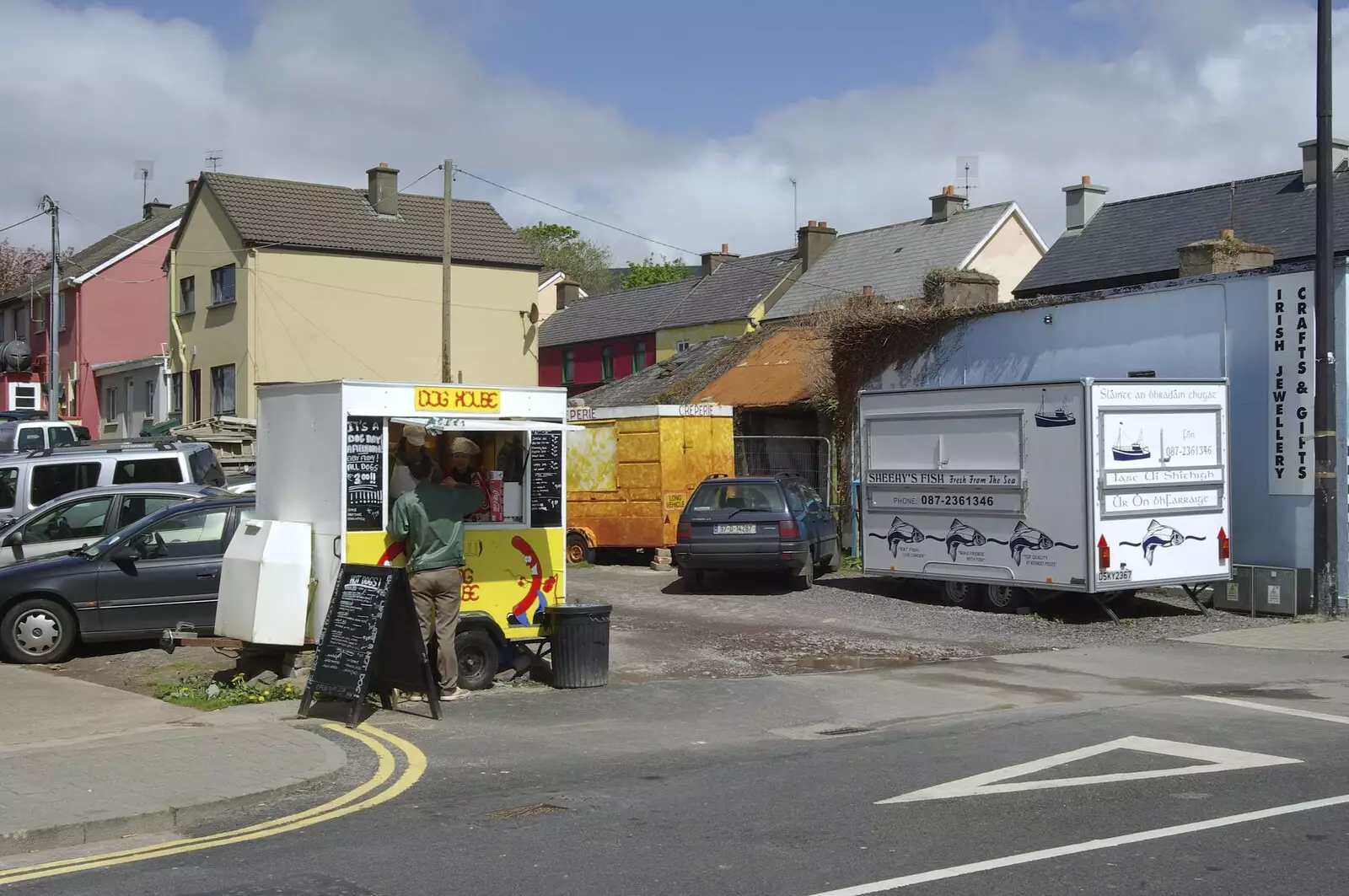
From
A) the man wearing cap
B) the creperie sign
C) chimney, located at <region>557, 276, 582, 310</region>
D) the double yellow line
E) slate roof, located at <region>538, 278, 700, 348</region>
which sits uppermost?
chimney, located at <region>557, 276, 582, 310</region>

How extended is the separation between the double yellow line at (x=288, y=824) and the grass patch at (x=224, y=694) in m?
2.03

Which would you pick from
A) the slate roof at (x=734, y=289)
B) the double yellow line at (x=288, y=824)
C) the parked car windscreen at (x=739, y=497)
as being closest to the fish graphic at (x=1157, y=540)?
the parked car windscreen at (x=739, y=497)

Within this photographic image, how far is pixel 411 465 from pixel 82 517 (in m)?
6.63

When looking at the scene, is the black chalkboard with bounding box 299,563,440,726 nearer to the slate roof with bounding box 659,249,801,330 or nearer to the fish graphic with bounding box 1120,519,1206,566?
the fish graphic with bounding box 1120,519,1206,566

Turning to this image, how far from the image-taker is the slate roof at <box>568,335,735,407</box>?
1143 inches

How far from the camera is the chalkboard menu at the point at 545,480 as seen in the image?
1212cm

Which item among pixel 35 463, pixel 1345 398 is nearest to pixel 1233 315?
pixel 1345 398

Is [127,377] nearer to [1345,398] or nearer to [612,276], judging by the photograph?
[1345,398]

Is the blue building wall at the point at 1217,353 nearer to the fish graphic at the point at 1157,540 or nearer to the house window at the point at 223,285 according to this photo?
the fish graphic at the point at 1157,540

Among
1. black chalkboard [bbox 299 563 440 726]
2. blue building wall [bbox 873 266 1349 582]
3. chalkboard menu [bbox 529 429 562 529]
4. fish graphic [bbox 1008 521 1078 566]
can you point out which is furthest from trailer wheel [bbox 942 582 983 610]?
black chalkboard [bbox 299 563 440 726]

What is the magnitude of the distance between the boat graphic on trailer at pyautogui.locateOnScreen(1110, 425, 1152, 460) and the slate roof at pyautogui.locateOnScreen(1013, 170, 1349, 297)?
51.9 ft

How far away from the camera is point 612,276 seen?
90438mm

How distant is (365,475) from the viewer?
11.1 m

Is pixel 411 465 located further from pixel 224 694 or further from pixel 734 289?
pixel 734 289
